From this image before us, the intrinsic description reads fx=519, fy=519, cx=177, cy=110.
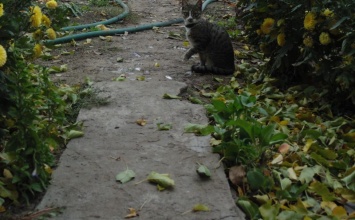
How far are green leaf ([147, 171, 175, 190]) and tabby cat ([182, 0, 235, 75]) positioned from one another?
8.20 feet

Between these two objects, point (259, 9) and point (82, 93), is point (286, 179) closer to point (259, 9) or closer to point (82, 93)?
point (82, 93)

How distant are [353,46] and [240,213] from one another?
1.86 metres

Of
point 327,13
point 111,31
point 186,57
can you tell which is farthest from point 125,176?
point 111,31

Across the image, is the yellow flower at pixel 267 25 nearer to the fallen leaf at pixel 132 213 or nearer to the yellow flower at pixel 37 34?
the yellow flower at pixel 37 34

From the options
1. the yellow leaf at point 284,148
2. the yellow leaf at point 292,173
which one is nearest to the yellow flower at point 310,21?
the yellow leaf at point 284,148

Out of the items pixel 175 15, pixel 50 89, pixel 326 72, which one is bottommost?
pixel 175 15

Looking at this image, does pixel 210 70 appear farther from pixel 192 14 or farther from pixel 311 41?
pixel 311 41

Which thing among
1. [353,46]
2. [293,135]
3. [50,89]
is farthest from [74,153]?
[353,46]

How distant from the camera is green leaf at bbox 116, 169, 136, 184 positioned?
9.87 feet

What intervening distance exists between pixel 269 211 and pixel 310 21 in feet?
6.51

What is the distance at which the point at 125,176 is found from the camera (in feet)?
9.97

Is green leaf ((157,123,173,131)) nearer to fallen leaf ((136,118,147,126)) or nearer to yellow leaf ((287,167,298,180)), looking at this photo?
fallen leaf ((136,118,147,126))

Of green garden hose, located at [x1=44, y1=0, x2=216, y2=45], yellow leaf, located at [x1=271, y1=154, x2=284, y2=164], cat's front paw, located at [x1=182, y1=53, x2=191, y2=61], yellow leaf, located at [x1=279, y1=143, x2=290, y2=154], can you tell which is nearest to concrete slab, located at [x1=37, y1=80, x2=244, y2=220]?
yellow leaf, located at [x1=271, y1=154, x2=284, y2=164]

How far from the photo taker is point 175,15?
8.34m
